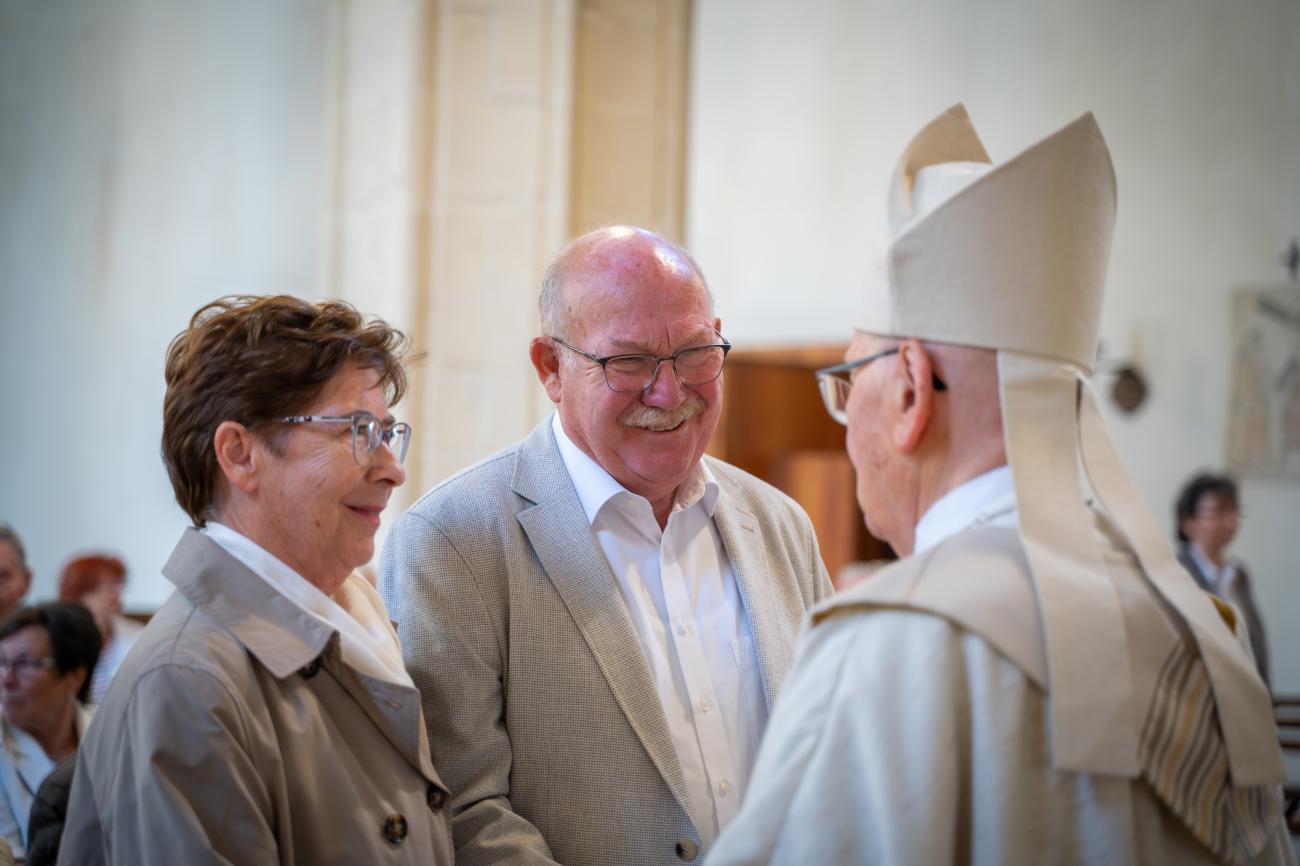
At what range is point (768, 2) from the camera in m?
7.16

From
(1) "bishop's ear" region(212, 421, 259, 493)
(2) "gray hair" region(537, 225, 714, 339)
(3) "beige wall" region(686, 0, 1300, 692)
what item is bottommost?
(1) "bishop's ear" region(212, 421, 259, 493)

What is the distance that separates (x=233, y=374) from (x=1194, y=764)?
137 centimetres

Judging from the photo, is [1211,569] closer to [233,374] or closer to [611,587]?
[611,587]


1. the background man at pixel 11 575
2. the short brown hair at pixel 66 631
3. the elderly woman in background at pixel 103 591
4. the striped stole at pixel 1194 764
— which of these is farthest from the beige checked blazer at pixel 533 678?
the elderly woman in background at pixel 103 591

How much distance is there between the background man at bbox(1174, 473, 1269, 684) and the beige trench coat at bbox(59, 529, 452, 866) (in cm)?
487

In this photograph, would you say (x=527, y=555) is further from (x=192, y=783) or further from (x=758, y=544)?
(x=192, y=783)

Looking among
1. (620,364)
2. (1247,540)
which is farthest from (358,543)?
(1247,540)

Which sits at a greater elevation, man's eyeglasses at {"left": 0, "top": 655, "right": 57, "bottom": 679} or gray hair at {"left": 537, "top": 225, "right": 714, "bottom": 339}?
gray hair at {"left": 537, "top": 225, "right": 714, "bottom": 339}

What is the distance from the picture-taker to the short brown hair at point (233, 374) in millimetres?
1872

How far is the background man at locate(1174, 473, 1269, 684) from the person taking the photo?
5844 millimetres

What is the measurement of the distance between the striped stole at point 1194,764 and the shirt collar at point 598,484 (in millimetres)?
1122

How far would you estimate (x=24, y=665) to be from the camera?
11.2ft

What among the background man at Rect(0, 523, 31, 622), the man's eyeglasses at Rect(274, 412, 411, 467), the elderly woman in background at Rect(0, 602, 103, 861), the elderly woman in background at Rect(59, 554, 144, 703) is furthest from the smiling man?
the elderly woman in background at Rect(59, 554, 144, 703)

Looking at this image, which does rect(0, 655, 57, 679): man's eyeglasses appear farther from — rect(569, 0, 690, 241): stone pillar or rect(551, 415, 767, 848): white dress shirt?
rect(569, 0, 690, 241): stone pillar
